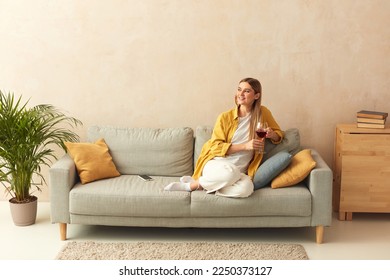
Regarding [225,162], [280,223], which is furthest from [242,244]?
[225,162]

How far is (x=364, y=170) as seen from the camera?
4566mm

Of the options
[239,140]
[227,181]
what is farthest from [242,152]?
[227,181]

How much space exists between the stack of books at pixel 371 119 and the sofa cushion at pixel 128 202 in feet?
5.03

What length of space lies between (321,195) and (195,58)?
5.12 ft

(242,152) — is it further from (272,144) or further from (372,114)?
(372,114)

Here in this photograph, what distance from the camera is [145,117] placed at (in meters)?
4.94

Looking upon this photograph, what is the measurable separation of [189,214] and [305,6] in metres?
1.95

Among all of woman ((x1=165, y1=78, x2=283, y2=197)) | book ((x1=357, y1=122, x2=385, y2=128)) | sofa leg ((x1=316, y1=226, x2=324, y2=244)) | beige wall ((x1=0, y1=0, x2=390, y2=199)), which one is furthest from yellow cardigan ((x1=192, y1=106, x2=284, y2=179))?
book ((x1=357, y1=122, x2=385, y2=128))

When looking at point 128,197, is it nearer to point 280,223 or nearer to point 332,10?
point 280,223

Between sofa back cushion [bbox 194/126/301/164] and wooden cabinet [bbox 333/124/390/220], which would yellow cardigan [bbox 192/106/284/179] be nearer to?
sofa back cushion [bbox 194/126/301/164]

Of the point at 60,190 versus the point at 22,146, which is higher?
the point at 22,146

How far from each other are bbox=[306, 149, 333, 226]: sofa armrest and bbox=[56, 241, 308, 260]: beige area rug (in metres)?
0.25

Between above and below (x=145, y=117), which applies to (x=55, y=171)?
below

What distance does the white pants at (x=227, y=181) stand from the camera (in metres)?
4.05
